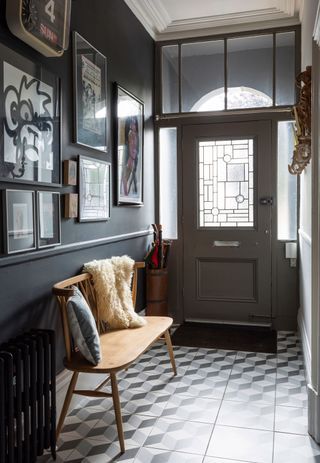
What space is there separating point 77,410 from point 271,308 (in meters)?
2.28

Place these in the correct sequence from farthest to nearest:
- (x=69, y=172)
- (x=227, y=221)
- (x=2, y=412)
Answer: (x=227, y=221)
(x=69, y=172)
(x=2, y=412)

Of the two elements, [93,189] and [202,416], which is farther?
[93,189]

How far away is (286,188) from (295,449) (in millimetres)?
2527

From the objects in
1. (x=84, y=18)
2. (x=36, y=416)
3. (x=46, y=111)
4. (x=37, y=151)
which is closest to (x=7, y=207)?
(x=37, y=151)

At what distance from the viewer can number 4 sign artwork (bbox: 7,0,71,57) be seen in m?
1.92

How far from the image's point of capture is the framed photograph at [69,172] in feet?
8.19

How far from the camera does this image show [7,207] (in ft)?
6.37

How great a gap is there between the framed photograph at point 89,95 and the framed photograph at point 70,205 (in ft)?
1.18

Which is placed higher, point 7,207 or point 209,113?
point 209,113

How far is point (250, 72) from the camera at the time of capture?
410 centimetres

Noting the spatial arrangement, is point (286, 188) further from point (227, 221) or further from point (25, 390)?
point (25, 390)

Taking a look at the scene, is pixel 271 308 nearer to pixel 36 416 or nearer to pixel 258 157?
pixel 258 157

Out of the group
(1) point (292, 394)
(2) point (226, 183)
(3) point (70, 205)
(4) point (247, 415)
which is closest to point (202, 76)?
(2) point (226, 183)

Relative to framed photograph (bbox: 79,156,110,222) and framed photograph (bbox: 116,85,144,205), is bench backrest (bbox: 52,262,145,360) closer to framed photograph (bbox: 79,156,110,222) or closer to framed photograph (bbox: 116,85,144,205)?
framed photograph (bbox: 79,156,110,222)
